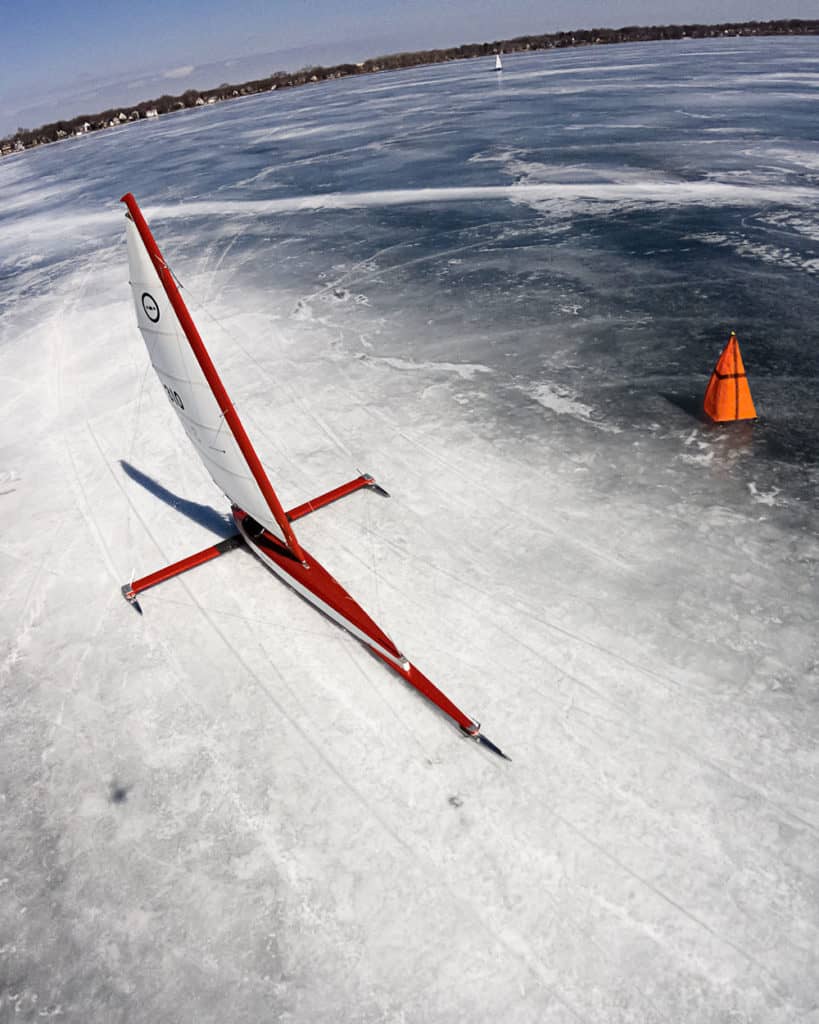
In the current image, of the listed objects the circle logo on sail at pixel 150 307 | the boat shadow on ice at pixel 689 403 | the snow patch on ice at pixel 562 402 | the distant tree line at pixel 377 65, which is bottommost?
the boat shadow on ice at pixel 689 403

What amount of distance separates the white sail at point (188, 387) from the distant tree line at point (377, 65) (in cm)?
5483

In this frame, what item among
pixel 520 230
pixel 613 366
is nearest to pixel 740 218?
pixel 520 230

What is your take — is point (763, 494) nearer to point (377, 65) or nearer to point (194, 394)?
point (194, 394)

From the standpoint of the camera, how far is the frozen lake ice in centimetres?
280

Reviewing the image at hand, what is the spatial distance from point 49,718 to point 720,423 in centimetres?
602

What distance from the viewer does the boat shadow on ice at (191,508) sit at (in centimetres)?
560

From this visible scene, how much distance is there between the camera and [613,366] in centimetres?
720

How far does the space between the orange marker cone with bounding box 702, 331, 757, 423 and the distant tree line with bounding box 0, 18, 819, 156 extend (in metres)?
55.9

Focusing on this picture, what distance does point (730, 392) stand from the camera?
5.92m

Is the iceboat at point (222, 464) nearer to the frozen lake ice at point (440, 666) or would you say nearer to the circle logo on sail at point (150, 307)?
the circle logo on sail at point (150, 307)

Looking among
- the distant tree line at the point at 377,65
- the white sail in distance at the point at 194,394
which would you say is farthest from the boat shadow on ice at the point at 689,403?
the distant tree line at the point at 377,65

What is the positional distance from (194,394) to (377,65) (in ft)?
239

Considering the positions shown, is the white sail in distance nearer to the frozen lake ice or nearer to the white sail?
the white sail

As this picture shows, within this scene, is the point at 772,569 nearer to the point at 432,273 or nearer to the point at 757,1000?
the point at 757,1000
